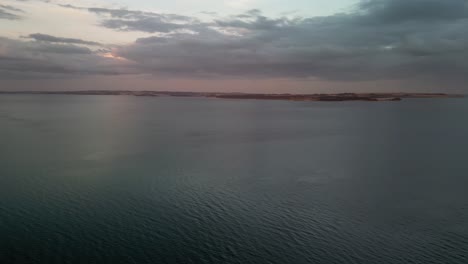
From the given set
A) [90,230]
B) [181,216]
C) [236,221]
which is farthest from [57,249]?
[236,221]

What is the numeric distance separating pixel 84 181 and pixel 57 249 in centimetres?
1145

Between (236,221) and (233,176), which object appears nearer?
(236,221)

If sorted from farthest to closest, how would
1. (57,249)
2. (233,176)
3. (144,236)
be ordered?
(233,176), (144,236), (57,249)

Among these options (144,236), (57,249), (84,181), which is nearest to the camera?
(57,249)

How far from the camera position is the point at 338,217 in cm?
2175

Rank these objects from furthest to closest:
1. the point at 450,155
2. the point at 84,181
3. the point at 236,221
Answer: the point at 450,155 → the point at 84,181 → the point at 236,221

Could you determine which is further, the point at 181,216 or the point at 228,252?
the point at 181,216

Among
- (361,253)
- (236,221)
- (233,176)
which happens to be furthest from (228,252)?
(233,176)

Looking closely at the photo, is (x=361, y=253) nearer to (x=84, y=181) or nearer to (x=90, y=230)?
(x=90, y=230)

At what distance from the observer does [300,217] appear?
71.1 ft

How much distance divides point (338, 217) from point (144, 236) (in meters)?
11.3

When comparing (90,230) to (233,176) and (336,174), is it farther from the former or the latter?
(336,174)

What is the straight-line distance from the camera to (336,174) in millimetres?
31984

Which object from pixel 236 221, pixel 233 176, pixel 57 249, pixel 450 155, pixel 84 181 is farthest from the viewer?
pixel 450 155
